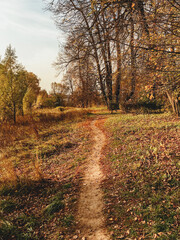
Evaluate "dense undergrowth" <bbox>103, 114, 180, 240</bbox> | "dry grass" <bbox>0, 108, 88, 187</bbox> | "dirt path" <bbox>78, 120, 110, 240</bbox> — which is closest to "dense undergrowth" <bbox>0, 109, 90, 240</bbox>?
"dry grass" <bbox>0, 108, 88, 187</bbox>

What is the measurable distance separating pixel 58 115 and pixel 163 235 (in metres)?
16.5

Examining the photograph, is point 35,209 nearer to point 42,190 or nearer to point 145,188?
point 42,190

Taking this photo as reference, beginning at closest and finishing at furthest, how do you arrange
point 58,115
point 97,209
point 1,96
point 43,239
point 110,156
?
point 43,239 → point 97,209 → point 110,156 → point 1,96 → point 58,115

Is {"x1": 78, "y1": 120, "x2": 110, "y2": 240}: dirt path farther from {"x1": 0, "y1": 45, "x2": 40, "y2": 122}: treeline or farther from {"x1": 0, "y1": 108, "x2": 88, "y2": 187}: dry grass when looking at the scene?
{"x1": 0, "y1": 45, "x2": 40, "y2": 122}: treeline

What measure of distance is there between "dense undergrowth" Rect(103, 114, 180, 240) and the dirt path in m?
0.21

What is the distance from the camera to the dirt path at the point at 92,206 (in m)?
3.28

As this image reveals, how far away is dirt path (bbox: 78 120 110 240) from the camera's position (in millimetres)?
3279

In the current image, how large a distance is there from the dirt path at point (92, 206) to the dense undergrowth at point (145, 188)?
206 mm

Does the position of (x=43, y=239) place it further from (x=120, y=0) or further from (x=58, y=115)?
(x=58, y=115)

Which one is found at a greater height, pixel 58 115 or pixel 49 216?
pixel 58 115

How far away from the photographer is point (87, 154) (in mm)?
7418

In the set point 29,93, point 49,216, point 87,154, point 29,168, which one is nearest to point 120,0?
point 49,216

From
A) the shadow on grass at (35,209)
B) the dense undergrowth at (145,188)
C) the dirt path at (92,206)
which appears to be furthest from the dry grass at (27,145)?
the dense undergrowth at (145,188)

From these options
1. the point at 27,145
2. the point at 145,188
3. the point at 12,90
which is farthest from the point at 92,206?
the point at 12,90
